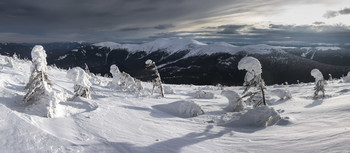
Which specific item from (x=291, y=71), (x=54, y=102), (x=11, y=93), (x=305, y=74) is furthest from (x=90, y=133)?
(x=291, y=71)

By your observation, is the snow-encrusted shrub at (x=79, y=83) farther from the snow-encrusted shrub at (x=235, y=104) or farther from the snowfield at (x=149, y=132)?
the snow-encrusted shrub at (x=235, y=104)

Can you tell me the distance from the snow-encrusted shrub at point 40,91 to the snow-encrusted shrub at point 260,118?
7.88m

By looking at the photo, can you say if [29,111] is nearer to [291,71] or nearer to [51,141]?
[51,141]

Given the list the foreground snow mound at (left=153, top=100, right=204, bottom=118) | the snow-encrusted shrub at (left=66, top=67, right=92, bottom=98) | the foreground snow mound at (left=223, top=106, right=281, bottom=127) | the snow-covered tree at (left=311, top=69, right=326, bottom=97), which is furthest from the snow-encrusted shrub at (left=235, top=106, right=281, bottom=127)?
the snow-covered tree at (left=311, top=69, right=326, bottom=97)

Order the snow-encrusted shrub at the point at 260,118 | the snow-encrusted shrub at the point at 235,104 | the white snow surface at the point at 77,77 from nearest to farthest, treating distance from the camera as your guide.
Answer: the snow-encrusted shrub at the point at 260,118 → the white snow surface at the point at 77,77 → the snow-encrusted shrub at the point at 235,104

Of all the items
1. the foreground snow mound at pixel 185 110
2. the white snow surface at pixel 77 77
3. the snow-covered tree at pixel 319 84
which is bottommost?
the foreground snow mound at pixel 185 110

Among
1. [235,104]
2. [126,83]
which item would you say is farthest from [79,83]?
[235,104]

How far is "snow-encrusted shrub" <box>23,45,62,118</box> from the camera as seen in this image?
25.4ft

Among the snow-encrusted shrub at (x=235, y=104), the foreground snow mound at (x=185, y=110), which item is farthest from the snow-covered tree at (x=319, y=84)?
the foreground snow mound at (x=185, y=110)

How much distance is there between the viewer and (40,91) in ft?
27.2

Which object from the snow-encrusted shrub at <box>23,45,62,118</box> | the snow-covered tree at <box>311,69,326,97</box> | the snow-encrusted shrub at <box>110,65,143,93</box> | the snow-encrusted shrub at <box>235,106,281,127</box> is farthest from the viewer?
the snow-encrusted shrub at <box>110,65,143,93</box>

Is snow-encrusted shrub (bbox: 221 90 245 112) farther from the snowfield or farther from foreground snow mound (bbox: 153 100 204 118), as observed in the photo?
foreground snow mound (bbox: 153 100 204 118)

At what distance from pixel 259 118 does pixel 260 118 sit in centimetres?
4

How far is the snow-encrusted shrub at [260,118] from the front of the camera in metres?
8.62
